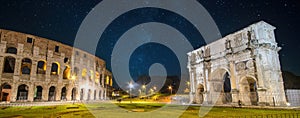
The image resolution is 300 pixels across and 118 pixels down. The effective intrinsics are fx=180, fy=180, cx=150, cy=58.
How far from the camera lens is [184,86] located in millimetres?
85188

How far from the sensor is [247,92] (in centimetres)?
2859

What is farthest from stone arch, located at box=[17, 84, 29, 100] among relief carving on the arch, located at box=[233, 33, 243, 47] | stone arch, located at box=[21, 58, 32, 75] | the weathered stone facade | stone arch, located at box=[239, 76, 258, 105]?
relief carving on the arch, located at box=[233, 33, 243, 47]

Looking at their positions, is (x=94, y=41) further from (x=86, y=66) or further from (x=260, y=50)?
(x=260, y=50)

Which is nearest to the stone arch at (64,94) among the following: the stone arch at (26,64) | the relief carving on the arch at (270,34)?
the stone arch at (26,64)

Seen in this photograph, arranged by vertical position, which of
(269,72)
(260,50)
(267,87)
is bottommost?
(267,87)

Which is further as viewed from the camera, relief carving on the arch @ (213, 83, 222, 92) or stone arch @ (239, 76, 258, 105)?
relief carving on the arch @ (213, 83, 222, 92)

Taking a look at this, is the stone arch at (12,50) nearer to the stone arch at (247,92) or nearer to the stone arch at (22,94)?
the stone arch at (22,94)

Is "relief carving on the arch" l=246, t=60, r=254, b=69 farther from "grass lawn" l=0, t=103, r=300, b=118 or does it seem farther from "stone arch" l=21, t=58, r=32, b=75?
"stone arch" l=21, t=58, r=32, b=75

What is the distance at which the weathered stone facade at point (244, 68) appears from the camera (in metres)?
25.3

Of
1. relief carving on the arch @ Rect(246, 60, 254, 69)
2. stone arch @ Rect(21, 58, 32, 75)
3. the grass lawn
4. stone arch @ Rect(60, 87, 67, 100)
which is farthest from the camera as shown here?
stone arch @ Rect(60, 87, 67, 100)

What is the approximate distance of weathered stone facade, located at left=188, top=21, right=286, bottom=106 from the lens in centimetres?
2527

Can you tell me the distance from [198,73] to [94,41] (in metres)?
27.6

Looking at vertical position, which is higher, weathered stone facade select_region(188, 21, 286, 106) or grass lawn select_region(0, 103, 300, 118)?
weathered stone facade select_region(188, 21, 286, 106)

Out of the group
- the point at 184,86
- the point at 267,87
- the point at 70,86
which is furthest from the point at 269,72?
the point at 184,86
